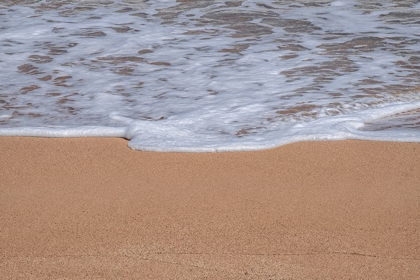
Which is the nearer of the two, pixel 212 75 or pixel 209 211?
pixel 209 211

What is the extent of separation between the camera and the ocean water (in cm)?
330

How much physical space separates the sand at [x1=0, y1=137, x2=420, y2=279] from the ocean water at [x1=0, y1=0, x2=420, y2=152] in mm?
230

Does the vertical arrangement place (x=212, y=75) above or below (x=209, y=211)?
below

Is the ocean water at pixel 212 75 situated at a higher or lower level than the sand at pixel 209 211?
lower

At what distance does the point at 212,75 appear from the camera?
4.40 meters

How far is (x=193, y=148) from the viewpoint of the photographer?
301cm

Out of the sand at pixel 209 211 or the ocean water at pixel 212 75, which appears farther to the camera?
the ocean water at pixel 212 75

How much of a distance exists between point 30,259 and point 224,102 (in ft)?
6.54

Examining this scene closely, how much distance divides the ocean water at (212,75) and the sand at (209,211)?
23 cm

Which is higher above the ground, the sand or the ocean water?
the sand

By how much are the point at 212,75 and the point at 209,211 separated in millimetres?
2160

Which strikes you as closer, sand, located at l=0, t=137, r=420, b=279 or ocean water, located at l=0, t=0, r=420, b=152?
sand, located at l=0, t=137, r=420, b=279

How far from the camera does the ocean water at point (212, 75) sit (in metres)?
3.30

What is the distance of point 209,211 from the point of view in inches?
93.7
